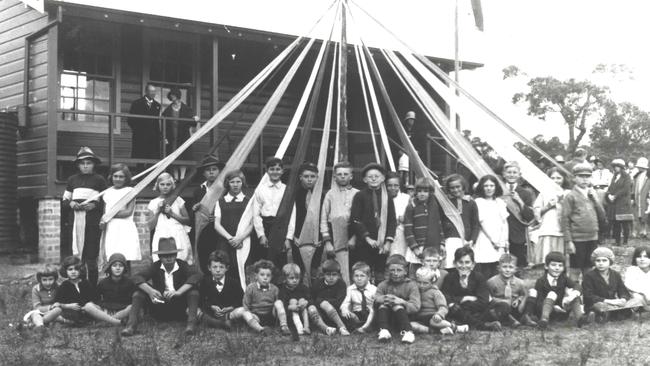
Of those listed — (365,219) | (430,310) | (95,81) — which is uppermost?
(95,81)

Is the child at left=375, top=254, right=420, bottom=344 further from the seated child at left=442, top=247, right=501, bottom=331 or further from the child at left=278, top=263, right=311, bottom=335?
the child at left=278, top=263, right=311, bottom=335

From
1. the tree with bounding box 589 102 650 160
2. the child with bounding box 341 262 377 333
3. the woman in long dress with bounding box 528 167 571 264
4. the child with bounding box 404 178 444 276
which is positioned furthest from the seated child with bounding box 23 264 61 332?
the tree with bounding box 589 102 650 160

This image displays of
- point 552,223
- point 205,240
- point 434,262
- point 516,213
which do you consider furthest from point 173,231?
point 552,223

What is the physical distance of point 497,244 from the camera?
22.7 feet

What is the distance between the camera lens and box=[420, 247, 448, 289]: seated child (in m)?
6.40

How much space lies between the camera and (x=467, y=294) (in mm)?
6293

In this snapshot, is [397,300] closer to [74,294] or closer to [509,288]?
[509,288]

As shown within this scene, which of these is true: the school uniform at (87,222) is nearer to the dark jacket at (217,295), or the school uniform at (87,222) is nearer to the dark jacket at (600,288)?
the dark jacket at (217,295)

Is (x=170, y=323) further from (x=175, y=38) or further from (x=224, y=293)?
(x=175, y=38)

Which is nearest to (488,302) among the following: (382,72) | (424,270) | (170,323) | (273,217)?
(424,270)

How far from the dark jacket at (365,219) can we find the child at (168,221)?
1.64m

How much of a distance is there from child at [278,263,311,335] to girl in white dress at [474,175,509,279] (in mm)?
1771

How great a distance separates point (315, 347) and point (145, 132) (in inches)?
248

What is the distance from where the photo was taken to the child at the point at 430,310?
5848mm
